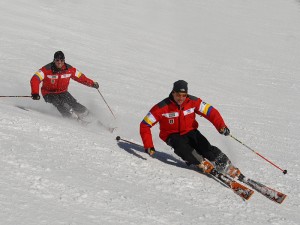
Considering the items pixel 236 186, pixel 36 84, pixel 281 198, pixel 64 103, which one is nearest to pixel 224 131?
pixel 236 186

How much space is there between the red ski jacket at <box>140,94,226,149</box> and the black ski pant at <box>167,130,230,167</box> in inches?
5.4

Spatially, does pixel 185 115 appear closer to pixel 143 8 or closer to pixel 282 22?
pixel 143 8

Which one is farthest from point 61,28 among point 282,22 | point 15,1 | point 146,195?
point 282,22

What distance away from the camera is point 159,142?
9.26 meters

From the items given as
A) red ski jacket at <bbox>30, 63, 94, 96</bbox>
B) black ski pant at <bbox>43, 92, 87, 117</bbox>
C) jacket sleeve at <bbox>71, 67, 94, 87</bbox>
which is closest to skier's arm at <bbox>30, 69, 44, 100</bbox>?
red ski jacket at <bbox>30, 63, 94, 96</bbox>

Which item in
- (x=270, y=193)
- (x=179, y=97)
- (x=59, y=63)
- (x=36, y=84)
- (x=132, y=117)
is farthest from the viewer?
(x=132, y=117)

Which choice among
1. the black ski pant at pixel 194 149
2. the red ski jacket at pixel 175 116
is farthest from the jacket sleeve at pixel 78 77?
the black ski pant at pixel 194 149

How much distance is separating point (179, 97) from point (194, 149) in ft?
2.95

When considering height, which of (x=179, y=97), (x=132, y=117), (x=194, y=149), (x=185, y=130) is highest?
(x=179, y=97)

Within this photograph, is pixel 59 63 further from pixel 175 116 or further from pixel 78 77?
pixel 175 116

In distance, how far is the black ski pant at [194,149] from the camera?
6.89 meters

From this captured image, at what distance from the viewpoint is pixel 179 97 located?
6.84m

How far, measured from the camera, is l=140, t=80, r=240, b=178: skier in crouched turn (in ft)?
22.5

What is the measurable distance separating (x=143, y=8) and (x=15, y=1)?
49.0 feet
